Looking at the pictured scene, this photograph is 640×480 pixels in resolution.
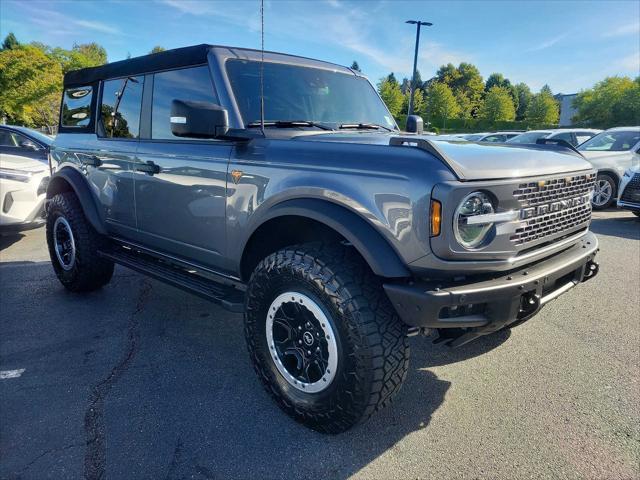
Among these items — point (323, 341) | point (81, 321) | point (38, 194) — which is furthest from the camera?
point (38, 194)

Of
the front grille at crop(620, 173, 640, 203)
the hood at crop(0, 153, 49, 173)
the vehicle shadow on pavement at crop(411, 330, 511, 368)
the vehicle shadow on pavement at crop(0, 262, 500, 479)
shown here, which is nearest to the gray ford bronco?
the vehicle shadow on pavement at crop(0, 262, 500, 479)

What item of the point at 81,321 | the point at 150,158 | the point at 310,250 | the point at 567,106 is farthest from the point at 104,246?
the point at 567,106

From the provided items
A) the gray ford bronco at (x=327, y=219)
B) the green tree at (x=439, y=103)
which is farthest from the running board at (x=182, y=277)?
the green tree at (x=439, y=103)

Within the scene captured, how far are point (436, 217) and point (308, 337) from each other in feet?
3.06

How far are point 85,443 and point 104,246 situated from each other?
2.27 metres

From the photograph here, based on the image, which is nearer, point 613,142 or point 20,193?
point 20,193

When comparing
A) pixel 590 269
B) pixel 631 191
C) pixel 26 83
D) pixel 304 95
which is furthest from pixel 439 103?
pixel 590 269

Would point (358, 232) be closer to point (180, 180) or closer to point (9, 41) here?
point (180, 180)

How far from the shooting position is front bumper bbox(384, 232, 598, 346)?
1934 millimetres

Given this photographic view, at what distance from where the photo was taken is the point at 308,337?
92.7 inches

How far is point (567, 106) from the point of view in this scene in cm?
6669

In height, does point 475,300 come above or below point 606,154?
below

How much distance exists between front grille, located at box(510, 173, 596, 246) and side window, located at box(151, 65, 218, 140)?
1.97 metres

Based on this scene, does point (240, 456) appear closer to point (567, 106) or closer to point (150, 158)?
point (150, 158)
